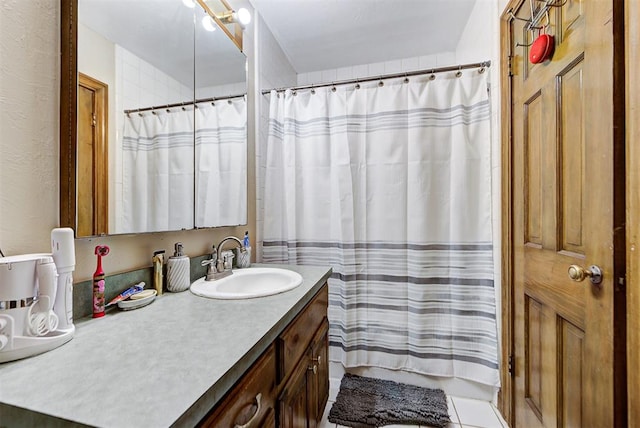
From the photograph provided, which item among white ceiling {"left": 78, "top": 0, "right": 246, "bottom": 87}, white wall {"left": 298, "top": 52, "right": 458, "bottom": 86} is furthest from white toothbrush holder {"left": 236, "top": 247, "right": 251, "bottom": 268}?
white wall {"left": 298, "top": 52, "right": 458, "bottom": 86}

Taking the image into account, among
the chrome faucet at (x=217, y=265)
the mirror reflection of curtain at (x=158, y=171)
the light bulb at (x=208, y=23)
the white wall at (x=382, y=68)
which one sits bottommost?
the chrome faucet at (x=217, y=265)

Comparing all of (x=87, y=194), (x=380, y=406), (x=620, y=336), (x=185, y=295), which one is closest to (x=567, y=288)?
(x=620, y=336)

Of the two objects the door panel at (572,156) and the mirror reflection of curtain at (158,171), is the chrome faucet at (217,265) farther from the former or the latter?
the door panel at (572,156)

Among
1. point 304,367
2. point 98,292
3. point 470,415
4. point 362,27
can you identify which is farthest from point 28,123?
point 470,415

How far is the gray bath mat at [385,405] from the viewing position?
146 cm

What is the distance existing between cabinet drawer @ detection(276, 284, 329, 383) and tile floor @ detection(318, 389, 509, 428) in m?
0.68

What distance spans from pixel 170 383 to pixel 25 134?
2.39 feet

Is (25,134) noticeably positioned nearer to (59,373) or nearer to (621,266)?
(59,373)

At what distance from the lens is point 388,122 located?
1.71 m

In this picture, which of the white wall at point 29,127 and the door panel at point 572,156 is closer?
the white wall at point 29,127

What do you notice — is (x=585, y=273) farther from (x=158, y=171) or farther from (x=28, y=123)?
(x=28, y=123)

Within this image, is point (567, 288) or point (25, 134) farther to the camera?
point (567, 288)

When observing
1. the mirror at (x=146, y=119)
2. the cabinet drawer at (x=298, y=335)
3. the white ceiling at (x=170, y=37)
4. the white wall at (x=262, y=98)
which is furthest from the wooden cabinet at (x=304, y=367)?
the white ceiling at (x=170, y=37)

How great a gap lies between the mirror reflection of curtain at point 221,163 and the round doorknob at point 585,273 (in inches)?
57.1
